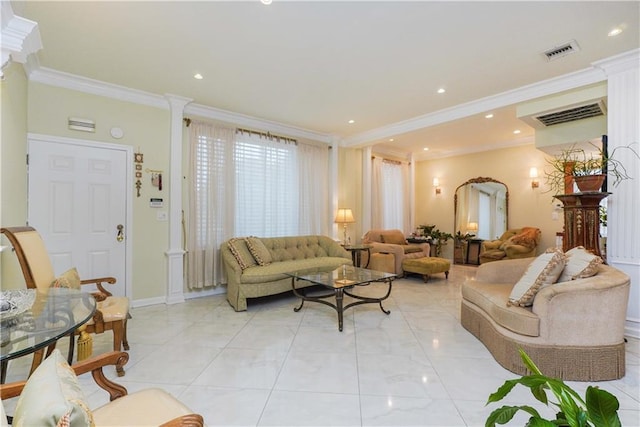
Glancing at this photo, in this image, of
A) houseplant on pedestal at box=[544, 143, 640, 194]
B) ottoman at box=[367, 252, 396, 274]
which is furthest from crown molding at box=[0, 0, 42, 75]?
Answer: ottoman at box=[367, 252, 396, 274]

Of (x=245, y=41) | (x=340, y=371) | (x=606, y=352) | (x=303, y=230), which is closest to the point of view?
(x=606, y=352)

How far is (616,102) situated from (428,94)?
181 centimetres

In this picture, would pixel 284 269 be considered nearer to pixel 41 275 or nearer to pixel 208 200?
pixel 208 200

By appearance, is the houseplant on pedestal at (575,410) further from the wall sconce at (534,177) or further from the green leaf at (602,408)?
the wall sconce at (534,177)

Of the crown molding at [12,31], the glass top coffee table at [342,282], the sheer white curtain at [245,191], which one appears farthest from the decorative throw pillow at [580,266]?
the crown molding at [12,31]

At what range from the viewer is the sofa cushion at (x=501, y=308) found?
214cm

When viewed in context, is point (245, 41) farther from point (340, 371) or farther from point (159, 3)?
point (340, 371)

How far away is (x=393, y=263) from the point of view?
5398mm

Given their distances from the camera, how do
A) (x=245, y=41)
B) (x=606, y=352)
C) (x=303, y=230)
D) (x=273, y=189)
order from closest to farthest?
(x=606, y=352) → (x=245, y=41) → (x=273, y=189) → (x=303, y=230)

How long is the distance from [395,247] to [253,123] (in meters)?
3.27

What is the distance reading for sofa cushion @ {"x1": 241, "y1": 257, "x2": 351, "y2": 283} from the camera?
3715 mm

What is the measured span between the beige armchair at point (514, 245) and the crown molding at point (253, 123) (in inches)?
149

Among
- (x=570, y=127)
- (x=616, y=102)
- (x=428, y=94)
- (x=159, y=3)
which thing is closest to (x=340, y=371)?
(x=159, y=3)

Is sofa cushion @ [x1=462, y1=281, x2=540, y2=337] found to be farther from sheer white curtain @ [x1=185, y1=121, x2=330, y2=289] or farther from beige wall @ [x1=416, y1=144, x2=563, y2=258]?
beige wall @ [x1=416, y1=144, x2=563, y2=258]
